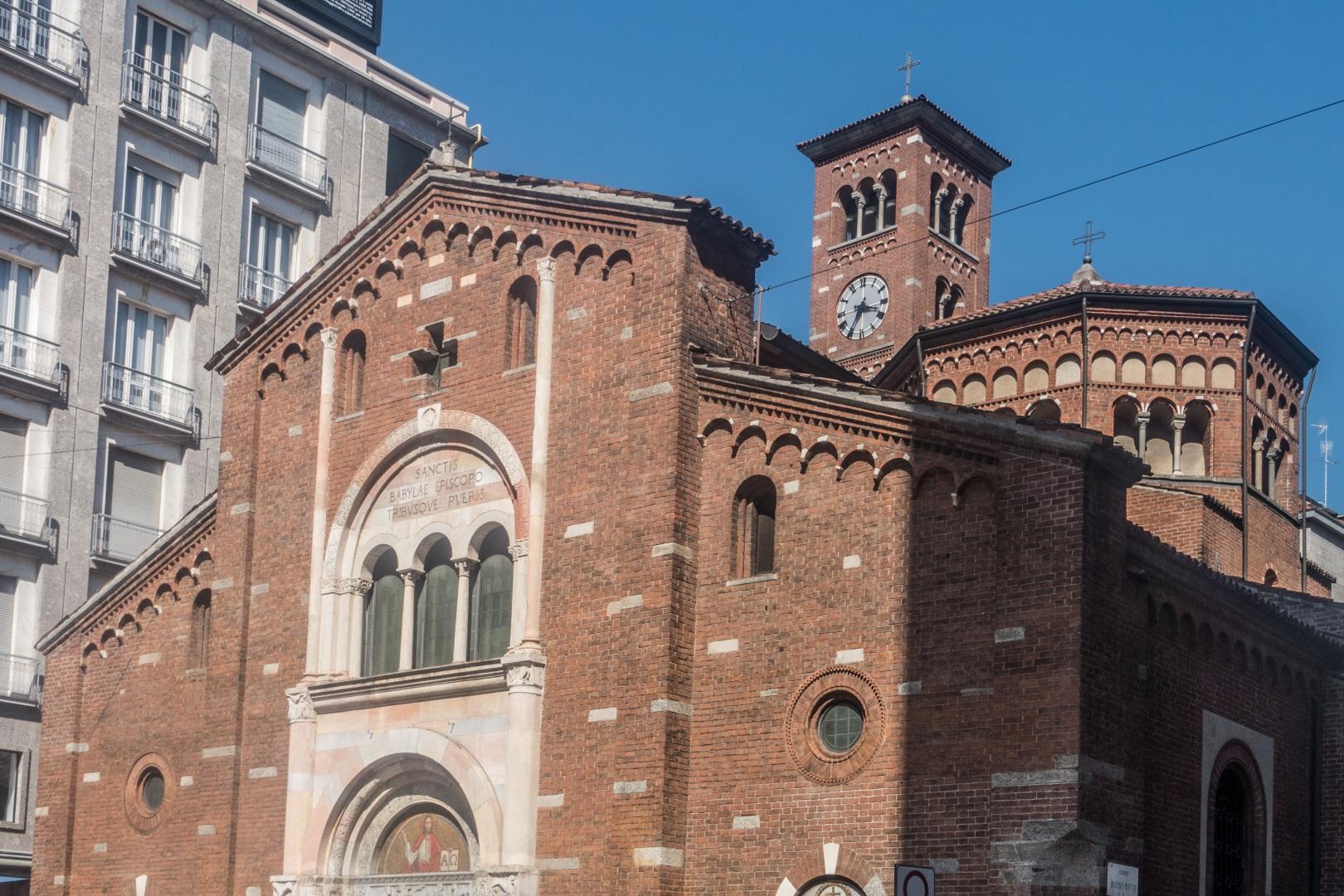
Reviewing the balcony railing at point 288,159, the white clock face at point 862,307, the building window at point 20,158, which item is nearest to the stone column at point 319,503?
the building window at point 20,158

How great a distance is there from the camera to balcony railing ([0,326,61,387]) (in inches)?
1217

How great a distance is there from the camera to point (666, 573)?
1894cm

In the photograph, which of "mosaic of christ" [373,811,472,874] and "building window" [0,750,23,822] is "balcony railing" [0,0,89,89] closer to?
"building window" [0,750,23,822]

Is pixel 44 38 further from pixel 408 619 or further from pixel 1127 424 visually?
pixel 1127 424

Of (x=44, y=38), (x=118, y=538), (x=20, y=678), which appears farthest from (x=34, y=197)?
(x=20, y=678)

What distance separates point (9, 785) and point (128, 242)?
33.8 ft

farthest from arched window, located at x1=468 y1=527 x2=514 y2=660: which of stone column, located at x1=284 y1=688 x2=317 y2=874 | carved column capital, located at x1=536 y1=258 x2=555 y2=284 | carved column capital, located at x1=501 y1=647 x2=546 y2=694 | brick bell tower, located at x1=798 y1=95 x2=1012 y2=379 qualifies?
brick bell tower, located at x1=798 y1=95 x2=1012 y2=379

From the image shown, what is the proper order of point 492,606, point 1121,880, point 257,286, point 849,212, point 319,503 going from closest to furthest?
1. point 1121,880
2. point 492,606
3. point 319,503
4. point 257,286
5. point 849,212

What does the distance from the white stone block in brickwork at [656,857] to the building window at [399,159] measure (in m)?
24.2

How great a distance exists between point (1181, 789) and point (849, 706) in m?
4.10

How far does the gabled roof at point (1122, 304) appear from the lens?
28.3 m

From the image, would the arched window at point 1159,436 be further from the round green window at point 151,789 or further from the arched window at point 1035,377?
the round green window at point 151,789

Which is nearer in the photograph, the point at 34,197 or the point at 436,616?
the point at 436,616

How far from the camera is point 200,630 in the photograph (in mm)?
24656
